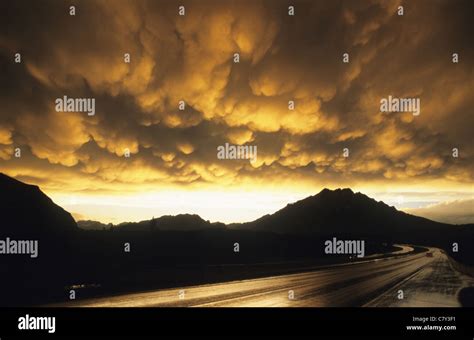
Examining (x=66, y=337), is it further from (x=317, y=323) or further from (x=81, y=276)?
(x=81, y=276)

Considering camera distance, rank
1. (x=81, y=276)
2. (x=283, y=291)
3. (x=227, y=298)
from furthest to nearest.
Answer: (x=81, y=276)
(x=283, y=291)
(x=227, y=298)

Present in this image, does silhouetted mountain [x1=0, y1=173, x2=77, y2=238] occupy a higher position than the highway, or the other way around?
silhouetted mountain [x1=0, y1=173, x2=77, y2=238]

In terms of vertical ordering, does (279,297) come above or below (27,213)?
below

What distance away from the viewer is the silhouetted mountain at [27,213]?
4545 cm

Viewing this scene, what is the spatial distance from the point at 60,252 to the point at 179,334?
30474mm

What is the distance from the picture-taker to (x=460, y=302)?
17.9 m

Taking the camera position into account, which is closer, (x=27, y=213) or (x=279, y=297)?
(x=279, y=297)

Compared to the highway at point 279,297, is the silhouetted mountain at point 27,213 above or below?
above

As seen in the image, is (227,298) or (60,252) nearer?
(227,298)

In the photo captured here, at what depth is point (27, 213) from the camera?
166ft

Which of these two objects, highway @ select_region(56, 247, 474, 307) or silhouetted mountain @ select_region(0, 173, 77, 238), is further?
silhouetted mountain @ select_region(0, 173, 77, 238)

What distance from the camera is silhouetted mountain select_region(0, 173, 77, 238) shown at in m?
45.4

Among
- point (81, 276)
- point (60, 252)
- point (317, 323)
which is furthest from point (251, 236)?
point (317, 323)

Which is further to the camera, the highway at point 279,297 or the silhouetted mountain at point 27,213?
the silhouetted mountain at point 27,213
